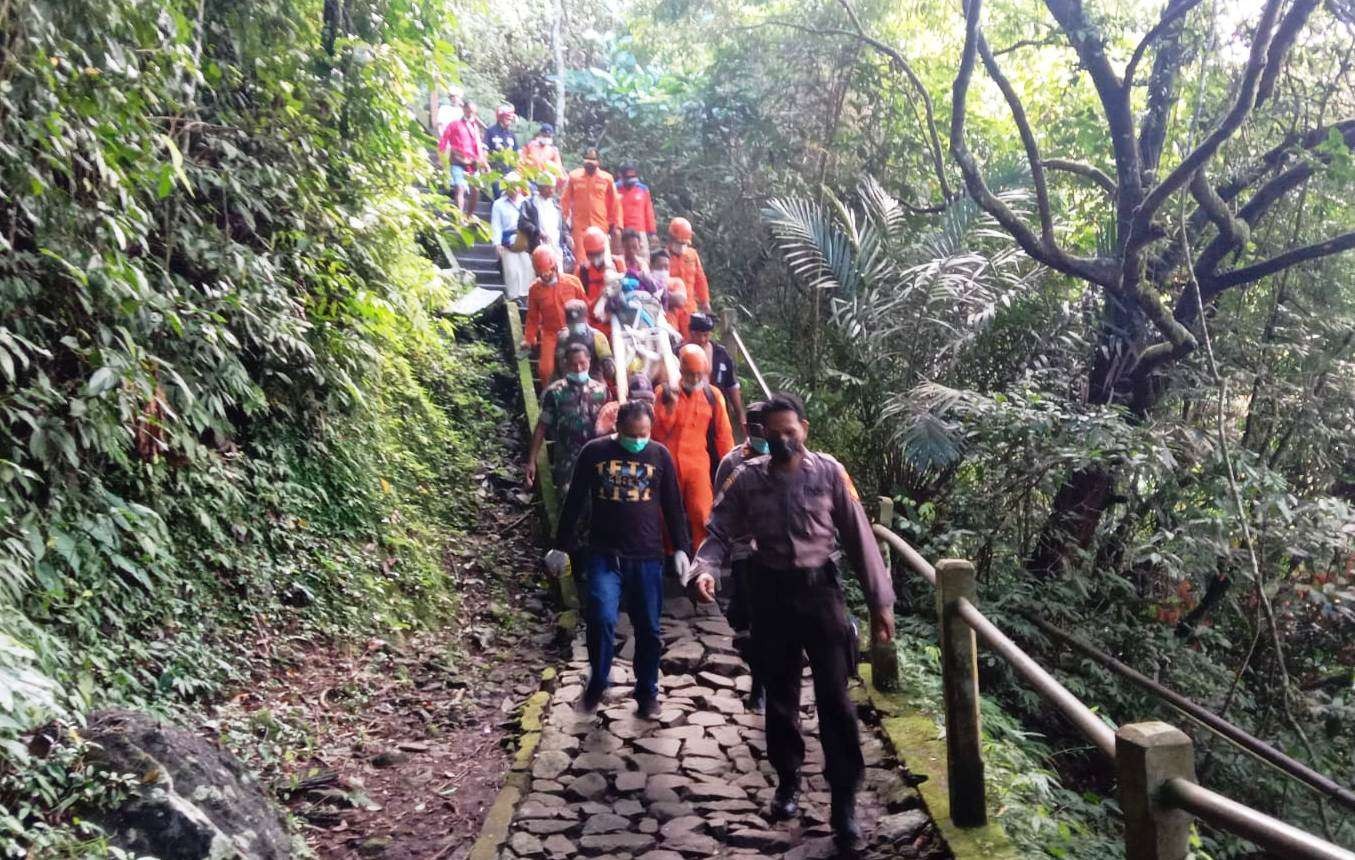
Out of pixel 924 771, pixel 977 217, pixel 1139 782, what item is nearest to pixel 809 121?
pixel 977 217

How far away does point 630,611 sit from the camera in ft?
19.5

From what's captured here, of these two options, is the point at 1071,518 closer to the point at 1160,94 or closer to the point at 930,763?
the point at 930,763

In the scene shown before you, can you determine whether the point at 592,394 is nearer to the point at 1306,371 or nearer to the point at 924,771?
the point at 924,771

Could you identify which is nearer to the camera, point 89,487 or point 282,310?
point 89,487

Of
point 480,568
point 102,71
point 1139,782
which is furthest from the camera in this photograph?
point 480,568

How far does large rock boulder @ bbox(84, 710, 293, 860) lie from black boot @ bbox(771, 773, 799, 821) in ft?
6.90

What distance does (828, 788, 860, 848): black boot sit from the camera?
4.27m

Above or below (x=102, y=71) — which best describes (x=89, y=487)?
below

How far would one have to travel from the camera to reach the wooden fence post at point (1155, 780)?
2.66 meters

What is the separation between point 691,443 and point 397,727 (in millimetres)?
2805

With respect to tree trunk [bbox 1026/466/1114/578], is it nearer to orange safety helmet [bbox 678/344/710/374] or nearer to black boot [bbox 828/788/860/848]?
orange safety helmet [bbox 678/344/710/374]

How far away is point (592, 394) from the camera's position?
306 inches

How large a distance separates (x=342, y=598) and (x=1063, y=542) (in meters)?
5.16

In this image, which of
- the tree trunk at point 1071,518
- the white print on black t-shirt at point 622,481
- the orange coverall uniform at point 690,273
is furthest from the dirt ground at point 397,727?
the orange coverall uniform at point 690,273
